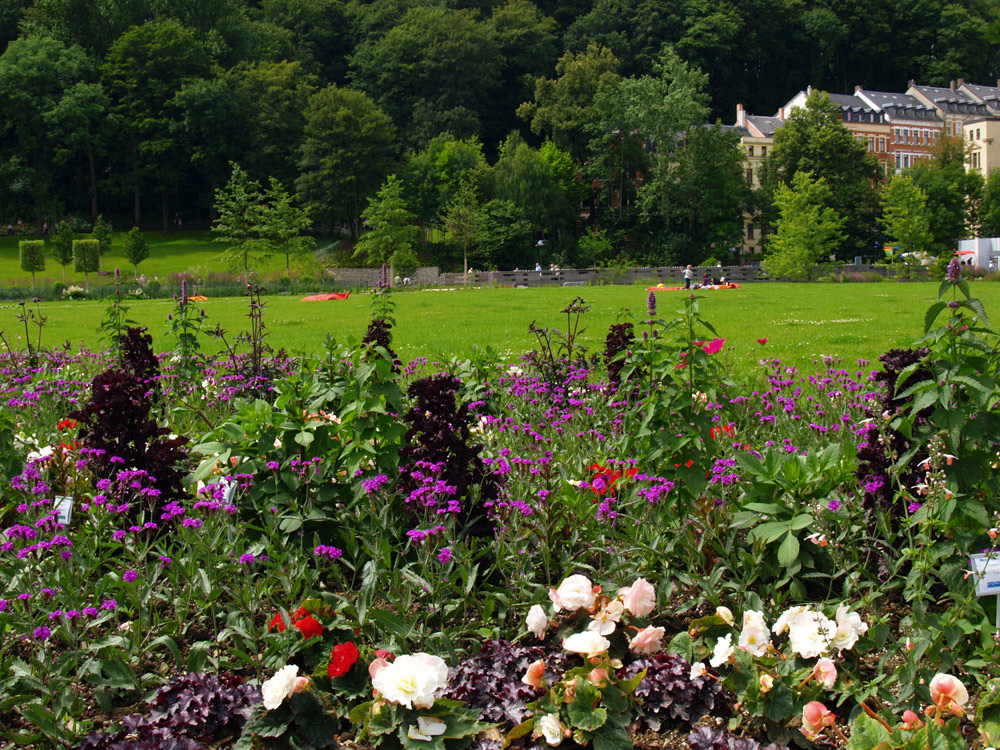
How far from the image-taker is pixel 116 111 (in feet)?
197

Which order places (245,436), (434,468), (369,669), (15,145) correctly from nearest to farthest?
(369,669) → (434,468) → (245,436) → (15,145)

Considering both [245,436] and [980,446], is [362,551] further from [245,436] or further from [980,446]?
[980,446]

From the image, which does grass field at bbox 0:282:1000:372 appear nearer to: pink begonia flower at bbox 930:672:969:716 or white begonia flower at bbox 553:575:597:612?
white begonia flower at bbox 553:575:597:612

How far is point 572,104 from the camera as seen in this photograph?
203 ft

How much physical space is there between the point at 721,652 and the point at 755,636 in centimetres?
13

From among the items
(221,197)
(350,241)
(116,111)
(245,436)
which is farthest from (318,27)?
(245,436)

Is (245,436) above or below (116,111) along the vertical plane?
below

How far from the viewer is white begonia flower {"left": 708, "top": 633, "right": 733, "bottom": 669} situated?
260 centimetres

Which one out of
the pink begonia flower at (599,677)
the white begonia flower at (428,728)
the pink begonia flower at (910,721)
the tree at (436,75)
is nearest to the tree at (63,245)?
the tree at (436,75)

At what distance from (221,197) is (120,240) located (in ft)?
58.2

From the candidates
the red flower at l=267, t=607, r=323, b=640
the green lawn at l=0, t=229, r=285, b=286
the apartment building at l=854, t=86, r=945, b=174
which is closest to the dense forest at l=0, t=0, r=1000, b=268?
the green lawn at l=0, t=229, r=285, b=286

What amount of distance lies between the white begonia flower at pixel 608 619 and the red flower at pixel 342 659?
738 mm

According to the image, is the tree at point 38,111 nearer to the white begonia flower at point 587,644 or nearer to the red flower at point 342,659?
the red flower at point 342,659

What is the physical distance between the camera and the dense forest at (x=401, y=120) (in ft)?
178
